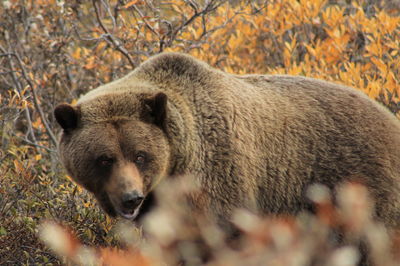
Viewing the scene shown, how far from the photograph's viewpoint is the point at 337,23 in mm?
7641

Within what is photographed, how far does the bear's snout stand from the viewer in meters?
3.86

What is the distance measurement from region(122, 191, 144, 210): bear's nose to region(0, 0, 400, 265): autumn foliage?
343 mm

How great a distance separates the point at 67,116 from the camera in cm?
414

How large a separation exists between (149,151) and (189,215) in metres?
0.55

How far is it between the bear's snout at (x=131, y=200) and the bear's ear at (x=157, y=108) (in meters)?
0.57

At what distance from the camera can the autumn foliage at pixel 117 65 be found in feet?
15.0

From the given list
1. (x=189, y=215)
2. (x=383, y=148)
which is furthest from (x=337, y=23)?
(x=189, y=215)

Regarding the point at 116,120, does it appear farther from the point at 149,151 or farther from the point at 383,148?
the point at 383,148

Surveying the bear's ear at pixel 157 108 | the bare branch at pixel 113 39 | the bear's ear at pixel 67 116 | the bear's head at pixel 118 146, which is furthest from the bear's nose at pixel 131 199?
the bare branch at pixel 113 39

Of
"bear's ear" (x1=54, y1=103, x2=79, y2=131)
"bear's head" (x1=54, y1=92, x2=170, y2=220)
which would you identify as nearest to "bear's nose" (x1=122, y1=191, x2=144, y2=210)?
"bear's head" (x1=54, y1=92, x2=170, y2=220)

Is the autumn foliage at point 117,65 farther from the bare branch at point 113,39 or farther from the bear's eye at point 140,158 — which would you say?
the bear's eye at point 140,158

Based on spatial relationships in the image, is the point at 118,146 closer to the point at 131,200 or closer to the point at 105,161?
the point at 105,161

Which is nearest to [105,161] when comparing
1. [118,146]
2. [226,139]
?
[118,146]

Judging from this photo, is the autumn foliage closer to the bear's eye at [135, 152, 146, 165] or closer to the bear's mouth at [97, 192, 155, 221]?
the bear's mouth at [97, 192, 155, 221]
